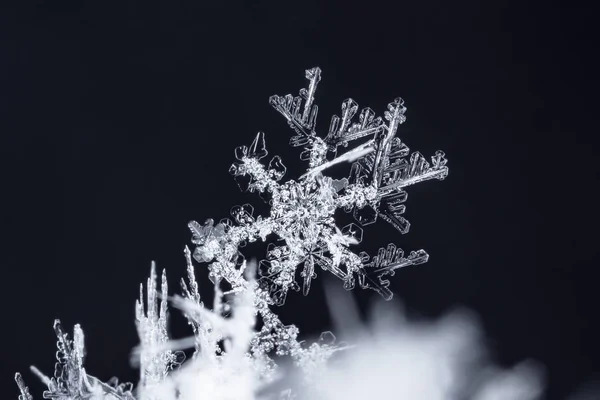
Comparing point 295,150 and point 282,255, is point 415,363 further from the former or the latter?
point 295,150

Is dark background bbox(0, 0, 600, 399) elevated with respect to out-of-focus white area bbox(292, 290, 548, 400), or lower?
elevated

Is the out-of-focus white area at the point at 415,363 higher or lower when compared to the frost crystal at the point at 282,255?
lower

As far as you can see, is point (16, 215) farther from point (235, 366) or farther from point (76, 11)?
point (235, 366)

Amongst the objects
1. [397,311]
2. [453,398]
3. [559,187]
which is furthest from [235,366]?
[559,187]
